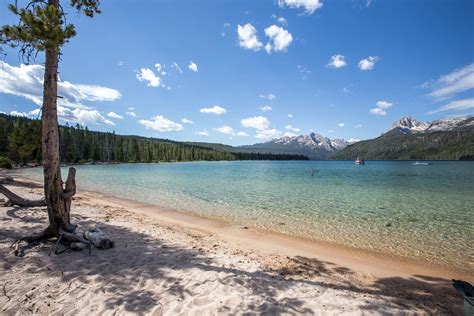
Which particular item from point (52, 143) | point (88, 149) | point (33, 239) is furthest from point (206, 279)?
point (88, 149)

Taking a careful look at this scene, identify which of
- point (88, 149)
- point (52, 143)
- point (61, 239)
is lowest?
point (61, 239)

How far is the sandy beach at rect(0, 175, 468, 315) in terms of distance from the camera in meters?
5.77

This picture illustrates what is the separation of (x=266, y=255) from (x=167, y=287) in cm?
519

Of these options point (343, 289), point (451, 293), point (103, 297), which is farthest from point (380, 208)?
point (103, 297)

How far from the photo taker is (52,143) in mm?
8461

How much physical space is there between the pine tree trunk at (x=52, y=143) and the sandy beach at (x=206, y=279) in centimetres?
125

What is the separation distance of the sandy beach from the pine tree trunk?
1.25 meters

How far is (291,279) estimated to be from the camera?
7910 mm

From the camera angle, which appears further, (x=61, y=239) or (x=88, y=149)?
(x=88, y=149)

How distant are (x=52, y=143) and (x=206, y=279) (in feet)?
21.9

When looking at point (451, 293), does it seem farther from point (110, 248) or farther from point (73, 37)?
point (73, 37)

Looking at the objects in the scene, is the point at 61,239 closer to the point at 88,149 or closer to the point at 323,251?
the point at 323,251

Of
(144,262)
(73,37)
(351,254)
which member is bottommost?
(351,254)

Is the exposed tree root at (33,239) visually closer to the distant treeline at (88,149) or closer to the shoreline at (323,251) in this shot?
the shoreline at (323,251)
